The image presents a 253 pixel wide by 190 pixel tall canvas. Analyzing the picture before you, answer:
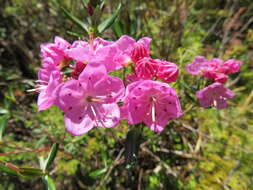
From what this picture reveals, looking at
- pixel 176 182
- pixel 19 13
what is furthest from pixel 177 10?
pixel 19 13

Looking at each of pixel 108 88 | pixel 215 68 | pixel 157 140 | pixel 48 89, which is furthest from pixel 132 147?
pixel 157 140

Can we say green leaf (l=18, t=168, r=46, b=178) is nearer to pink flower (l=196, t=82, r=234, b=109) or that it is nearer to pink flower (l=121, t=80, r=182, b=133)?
pink flower (l=121, t=80, r=182, b=133)

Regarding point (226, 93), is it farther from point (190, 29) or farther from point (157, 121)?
point (190, 29)

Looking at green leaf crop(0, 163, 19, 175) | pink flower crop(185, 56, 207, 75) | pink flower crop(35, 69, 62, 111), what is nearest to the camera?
pink flower crop(35, 69, 62, 111)

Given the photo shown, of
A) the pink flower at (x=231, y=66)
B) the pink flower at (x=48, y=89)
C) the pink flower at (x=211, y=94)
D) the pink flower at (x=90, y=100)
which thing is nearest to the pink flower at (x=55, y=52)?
the pink flower at (x=48, y=89)

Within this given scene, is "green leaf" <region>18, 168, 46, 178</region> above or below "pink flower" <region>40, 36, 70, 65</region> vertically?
below

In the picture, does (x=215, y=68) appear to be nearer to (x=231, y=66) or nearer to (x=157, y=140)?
(x=231, y=66)

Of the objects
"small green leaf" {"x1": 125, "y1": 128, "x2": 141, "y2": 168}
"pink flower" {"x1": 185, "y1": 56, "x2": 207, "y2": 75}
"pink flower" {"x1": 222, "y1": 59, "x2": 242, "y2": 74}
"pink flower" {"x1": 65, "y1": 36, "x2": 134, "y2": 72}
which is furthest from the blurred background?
"pink flower" {"x1": 65, "y1": 36, "x2": 134, "y2": 72}

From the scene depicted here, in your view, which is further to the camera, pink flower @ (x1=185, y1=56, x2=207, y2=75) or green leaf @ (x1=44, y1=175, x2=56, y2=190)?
pink flower @ (x1=185, y1=56, x2=207, y2=75)
